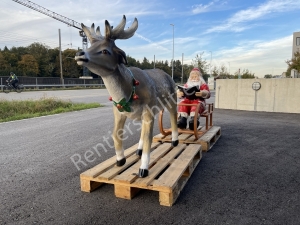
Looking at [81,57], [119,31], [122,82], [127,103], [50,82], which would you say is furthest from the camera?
[50,82]

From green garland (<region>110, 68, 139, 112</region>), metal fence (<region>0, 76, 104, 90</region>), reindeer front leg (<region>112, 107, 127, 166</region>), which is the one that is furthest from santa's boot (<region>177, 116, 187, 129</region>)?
metal fence (<region>0, 76, 104, 90</region>)

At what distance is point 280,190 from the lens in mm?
2969

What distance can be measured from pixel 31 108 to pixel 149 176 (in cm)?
847

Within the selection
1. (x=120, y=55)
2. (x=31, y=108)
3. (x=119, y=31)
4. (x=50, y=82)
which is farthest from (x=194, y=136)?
(x=50, y=82)

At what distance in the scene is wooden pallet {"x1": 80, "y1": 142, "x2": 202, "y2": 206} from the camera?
2.63 m

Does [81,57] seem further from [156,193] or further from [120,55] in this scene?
[156,193]

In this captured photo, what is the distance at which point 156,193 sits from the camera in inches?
115

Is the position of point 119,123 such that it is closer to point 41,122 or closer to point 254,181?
point 254,181

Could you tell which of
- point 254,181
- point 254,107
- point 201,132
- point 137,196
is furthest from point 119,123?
point 254,107

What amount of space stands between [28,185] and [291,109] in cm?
1033

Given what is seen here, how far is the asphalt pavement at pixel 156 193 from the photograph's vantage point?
7.93 feet

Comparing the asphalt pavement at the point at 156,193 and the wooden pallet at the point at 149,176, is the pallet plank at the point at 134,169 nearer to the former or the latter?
the wooden pallet at the point at 149,176

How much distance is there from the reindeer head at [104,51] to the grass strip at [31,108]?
706cm

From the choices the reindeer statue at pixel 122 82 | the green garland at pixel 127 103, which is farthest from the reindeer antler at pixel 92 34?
the green garland at pixel 127 103
